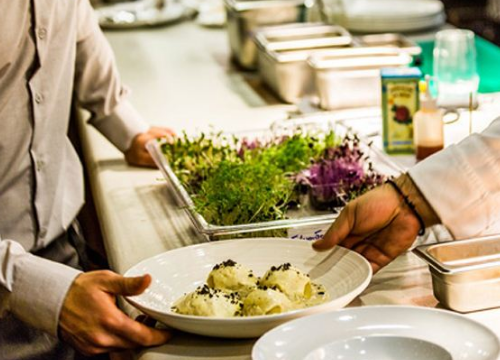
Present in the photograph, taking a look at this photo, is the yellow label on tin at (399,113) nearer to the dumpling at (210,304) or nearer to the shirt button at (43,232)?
the shirt button at (43,232)

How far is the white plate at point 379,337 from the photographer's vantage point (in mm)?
1284

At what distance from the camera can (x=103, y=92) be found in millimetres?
2418

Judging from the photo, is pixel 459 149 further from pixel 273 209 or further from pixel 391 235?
pixel 273 209

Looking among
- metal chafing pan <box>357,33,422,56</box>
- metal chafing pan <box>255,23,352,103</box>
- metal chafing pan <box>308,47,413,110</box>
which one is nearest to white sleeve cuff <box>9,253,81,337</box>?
metal chafing pan <box>308,47,413,110</box>

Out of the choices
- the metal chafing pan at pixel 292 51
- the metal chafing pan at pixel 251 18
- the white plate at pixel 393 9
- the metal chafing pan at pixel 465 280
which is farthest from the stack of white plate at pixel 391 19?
the metal chafing pan at pixel 465 280

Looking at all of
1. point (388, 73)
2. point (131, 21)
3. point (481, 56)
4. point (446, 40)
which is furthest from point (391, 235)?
point (131, 21)

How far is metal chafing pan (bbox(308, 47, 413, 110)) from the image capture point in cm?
265

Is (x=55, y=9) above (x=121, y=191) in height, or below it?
above

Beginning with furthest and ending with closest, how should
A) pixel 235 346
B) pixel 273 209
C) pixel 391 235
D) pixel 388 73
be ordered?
pixel 388 73 < pixel 273 209 < pixel 391 235 < pixel 235 346

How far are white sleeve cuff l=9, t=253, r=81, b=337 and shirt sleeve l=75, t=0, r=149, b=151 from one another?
34.3 inches

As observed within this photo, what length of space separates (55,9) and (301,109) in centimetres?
83

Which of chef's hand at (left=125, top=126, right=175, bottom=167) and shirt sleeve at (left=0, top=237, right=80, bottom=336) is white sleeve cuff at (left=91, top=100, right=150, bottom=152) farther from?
shirt sleeve at (left=0, top=237, right=80, bottom=336)

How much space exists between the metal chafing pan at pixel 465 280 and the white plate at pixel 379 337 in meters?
0.10

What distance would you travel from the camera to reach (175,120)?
277cm
